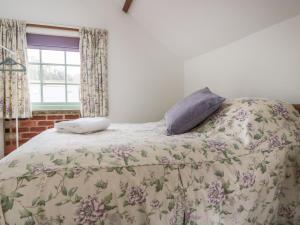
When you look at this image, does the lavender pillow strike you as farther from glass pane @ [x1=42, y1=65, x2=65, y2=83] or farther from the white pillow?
glass pane @ [x1=42, y1=65, x2=65, y2=83]

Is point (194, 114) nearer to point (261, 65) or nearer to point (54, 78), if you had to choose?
point (261, 65)

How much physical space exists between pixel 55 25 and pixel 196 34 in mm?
1778

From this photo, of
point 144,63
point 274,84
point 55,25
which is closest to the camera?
point 274,84

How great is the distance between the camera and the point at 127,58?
119 inches

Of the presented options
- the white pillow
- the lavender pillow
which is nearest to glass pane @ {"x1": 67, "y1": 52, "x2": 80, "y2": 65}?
the white pillow

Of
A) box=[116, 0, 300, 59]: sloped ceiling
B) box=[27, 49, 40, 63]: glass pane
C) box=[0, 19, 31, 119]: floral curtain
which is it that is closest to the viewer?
box=[116, 0, 300, 59]: sloped ceiling

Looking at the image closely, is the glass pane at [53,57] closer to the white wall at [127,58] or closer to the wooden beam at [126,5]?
the white wall at [127,58]

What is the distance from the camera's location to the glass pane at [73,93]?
2.94 meters

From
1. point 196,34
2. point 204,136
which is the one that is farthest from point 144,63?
point 204,136

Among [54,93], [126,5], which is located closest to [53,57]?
[54,93]

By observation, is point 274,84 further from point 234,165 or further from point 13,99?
point 13,99

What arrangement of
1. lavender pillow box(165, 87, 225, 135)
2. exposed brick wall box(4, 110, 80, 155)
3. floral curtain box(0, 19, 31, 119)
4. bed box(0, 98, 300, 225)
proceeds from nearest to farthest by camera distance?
bed box(0, 98, 300, 225) → lavender pillow box(165, 87, 225, 135) → floral curtain box(0, 19, 31, 119) → exposed brick wall box(4, 110, 80, 155)

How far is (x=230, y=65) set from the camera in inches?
87.4

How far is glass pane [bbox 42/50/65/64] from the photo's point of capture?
283cm
